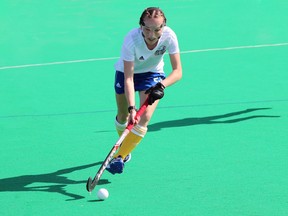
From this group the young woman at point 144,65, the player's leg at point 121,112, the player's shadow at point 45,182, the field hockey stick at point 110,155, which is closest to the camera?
the field hockey stick at point 110,155

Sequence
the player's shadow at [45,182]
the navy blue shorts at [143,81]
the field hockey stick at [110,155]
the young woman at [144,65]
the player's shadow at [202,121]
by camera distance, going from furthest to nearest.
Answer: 1. the player's shadow at [202,121]
2. the navy blue shorts at [143,81]
3. the player's shadow at [45,182]
4. the young woman at [144,65]
5. the field hockey stick at [110,155]

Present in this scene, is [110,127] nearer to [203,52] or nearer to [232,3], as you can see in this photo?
[203,52]

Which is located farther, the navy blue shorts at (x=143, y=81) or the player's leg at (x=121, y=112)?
the player's leg at (x=121, y=112)

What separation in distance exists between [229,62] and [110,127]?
2767mm

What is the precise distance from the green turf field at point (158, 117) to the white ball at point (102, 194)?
0.06 m

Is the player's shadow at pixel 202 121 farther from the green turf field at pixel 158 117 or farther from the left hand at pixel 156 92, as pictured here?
the left hand at pixel 156 92

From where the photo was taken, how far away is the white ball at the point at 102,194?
5.78m

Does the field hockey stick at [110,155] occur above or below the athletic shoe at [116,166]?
above

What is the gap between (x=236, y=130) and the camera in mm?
7414

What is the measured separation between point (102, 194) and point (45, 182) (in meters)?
0.73

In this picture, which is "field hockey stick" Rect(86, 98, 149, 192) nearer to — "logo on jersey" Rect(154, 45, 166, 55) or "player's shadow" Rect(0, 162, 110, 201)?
"player's shadow" Rect(0, 162, 110, 201)

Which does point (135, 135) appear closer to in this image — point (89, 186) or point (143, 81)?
point (143, 81)

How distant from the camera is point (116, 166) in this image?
19.7 ft

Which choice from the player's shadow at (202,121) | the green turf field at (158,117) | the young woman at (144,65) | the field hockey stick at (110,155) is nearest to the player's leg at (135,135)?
the young woman at (144,65)
